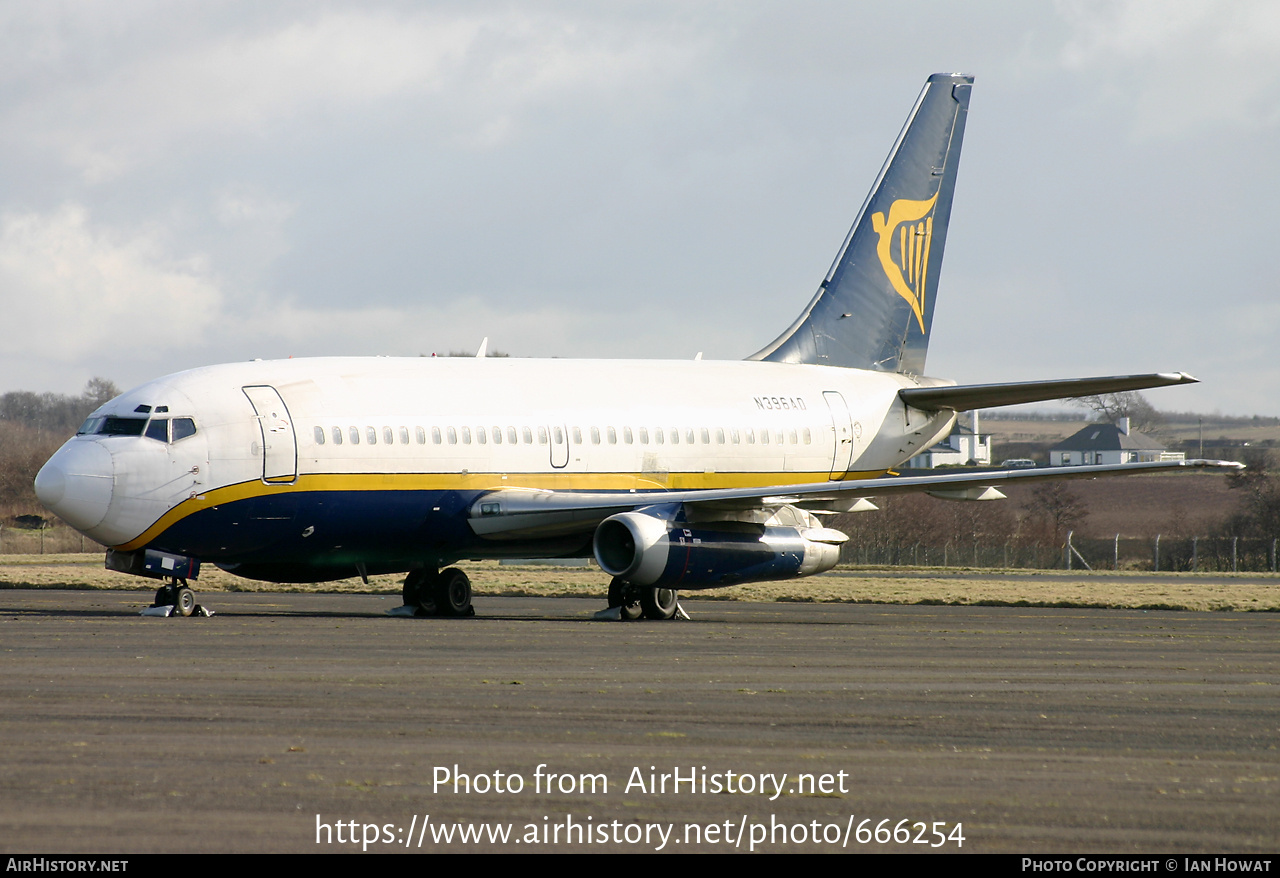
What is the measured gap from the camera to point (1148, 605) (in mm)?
32250

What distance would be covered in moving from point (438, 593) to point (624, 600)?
328 cm

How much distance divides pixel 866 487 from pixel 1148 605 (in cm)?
1000

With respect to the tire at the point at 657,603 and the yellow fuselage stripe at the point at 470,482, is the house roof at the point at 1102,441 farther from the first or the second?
the tire at the point at 657,603

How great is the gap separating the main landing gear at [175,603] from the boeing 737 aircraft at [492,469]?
0.21 feet

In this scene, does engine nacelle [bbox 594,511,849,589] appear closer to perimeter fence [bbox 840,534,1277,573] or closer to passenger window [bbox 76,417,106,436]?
passenger window [bbox 76,417,106,436]

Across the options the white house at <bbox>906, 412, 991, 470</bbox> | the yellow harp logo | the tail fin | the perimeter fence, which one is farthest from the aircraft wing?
the white house at <bbox>906, 412, 991, 470</bbox>

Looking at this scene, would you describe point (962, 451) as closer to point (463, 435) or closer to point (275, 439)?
point (463, 435)

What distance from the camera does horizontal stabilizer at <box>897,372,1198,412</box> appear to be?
85.4ft

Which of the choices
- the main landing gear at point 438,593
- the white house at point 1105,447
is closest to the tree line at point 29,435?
the main landing gear at point 438,593

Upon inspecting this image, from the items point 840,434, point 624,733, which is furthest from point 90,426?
point 624,733

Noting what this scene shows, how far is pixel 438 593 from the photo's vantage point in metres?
27.4

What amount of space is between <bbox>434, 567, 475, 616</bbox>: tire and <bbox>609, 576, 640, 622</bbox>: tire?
2.53m

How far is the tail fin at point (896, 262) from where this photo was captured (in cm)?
3406

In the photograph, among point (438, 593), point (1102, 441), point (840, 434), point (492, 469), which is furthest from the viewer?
point (1102, 441)
